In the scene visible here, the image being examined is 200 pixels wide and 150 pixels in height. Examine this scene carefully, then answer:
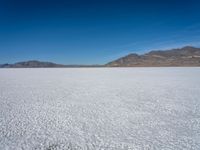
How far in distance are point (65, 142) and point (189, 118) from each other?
2.94m

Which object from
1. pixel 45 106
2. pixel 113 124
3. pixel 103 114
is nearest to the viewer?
pixel 113 124

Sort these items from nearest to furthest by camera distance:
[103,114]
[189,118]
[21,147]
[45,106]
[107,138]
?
[21,147]
[107,138]
[189,118]
[103,114]
[45,106]

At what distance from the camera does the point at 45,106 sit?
18.4ft

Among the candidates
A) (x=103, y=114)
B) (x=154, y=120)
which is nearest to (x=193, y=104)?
(x=154, y=120)

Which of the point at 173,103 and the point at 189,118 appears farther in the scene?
the point at 173,103

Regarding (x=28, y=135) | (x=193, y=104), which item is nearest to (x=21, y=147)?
(x=28, y=135)

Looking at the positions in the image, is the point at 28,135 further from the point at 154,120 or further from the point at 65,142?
the point at 154,120

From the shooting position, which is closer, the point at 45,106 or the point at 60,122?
the point at 60,122

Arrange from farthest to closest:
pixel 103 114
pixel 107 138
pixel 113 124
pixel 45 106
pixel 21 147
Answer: pixel 45 106
pixel 103 114
pixel 113 124
pixel 107 138
pixel 21 147

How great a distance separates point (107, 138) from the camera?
329 centimetres

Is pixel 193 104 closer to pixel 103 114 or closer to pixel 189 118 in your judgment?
pixel 189 118

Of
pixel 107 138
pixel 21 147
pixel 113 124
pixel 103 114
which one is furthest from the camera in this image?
pixel 103 114

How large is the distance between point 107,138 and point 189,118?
2.25 meters

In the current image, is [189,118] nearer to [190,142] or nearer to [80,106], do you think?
[190,142]
